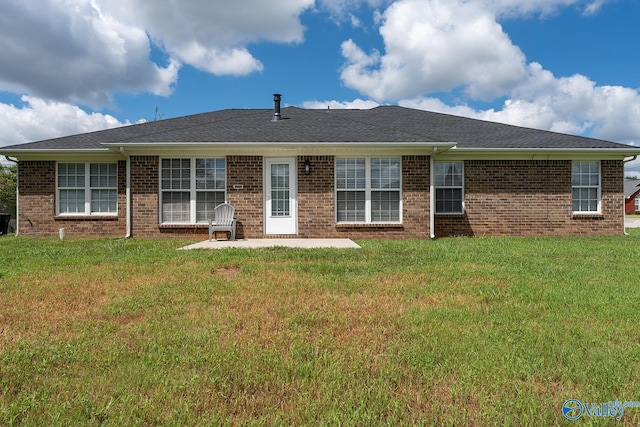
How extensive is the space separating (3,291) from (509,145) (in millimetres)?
12252

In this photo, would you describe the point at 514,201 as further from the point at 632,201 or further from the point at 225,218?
the point at 632,201

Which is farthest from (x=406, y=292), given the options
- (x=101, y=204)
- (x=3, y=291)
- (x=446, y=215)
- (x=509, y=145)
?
(x=101, y=204)

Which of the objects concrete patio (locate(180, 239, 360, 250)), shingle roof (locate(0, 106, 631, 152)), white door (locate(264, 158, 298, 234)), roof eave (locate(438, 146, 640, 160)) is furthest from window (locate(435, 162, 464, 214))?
white door (locate(264, 158, 298, 234))

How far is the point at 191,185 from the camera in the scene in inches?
400

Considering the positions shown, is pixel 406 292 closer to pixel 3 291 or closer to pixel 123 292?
pixel 123 292

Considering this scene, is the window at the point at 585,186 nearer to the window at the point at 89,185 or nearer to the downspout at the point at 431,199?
the downspout at the point at 431,199

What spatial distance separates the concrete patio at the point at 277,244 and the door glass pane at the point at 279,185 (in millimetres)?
992

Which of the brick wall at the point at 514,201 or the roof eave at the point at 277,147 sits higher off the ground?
the roof eave at the point at 277,147

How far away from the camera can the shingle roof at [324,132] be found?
998 cm

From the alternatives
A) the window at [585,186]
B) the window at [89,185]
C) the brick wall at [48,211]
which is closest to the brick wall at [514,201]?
the window at [585,186]

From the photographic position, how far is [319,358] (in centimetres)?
262

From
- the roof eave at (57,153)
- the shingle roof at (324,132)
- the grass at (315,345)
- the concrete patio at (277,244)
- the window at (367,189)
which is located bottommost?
the grass at (315,345)

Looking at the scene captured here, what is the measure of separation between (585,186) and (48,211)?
17.2 m

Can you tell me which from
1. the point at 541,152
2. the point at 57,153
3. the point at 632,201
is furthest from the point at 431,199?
the point at 632,201
